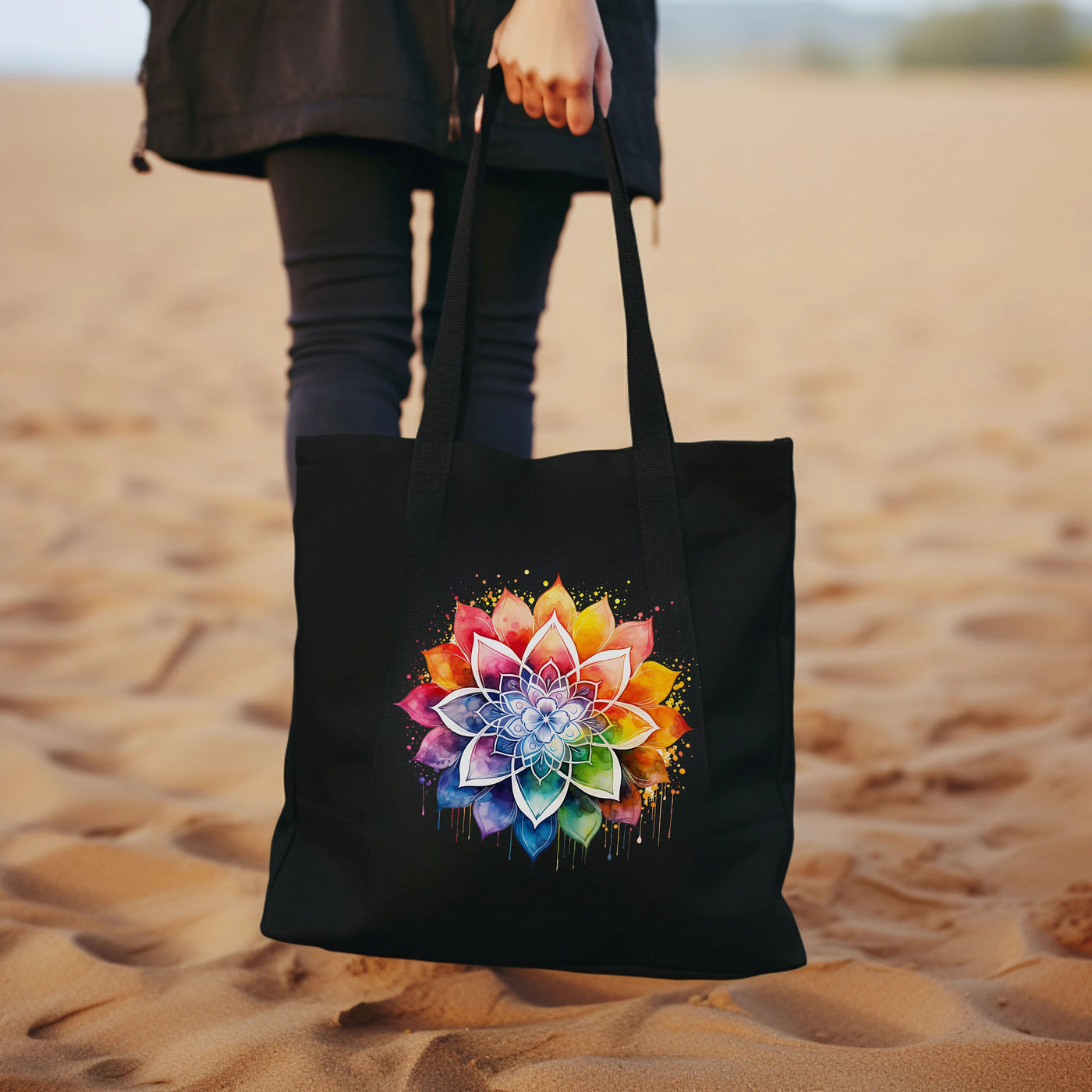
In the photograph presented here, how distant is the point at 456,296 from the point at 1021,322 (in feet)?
16.5

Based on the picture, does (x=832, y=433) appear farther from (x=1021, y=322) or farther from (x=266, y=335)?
(x=266, y=335)

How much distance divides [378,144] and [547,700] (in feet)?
2.21

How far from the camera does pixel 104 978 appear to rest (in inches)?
39.5

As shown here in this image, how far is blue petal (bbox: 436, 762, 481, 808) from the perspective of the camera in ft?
3.01

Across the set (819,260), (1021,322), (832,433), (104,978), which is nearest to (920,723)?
(104,978)

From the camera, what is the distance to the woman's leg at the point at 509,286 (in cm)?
126

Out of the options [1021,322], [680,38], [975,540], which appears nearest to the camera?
[975,540]

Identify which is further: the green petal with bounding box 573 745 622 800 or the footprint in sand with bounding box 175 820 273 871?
Result: the footprint in sand with bounding box 175 820 273 871

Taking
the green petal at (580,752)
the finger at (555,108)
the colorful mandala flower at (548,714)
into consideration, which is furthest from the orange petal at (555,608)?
the finger at (555,108)

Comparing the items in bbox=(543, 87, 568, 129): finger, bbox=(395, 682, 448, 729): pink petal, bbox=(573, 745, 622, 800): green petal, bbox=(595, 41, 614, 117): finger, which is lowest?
bbox=(573, 745, 622, 800): green petal

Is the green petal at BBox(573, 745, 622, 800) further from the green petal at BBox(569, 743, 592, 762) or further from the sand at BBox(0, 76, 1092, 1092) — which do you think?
the sand at BBox(0, 76, 1092, 1092)

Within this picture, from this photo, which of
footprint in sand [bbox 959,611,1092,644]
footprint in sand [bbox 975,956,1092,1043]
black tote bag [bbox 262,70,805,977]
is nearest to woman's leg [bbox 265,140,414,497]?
black tote bag [bbox 262,70,805,977]

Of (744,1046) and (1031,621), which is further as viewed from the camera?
(1031,621)

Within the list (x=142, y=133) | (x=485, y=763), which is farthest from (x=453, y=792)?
(x=142, y=133)
